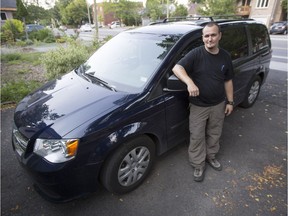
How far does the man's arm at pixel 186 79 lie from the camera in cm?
213

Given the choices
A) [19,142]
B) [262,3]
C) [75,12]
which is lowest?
[19,142]

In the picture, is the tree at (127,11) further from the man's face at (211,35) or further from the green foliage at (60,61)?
the man's face at (211,35)

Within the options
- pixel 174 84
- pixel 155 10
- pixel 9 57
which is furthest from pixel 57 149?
pixel 155 10

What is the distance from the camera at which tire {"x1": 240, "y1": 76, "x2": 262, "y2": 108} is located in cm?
420

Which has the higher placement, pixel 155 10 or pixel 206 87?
pixel 155 10

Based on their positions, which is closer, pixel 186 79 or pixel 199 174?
pixel 186 79

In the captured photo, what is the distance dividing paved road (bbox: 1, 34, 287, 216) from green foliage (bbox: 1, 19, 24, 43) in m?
17.6

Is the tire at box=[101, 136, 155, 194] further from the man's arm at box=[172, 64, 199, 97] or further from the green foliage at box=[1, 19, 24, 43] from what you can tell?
the green foliage at box=[1, 19, 24, 43]

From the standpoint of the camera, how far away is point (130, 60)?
2.77 meters

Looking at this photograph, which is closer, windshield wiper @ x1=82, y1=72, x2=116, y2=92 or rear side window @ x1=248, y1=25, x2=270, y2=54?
windshield wiper @ x1=82, y1=72, x2=116, y2=92

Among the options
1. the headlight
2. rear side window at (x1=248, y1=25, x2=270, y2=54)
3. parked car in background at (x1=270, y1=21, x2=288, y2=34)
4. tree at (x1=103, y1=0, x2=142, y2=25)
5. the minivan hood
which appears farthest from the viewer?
tree at (x1=103, y1=0, x2=142, y2=25)

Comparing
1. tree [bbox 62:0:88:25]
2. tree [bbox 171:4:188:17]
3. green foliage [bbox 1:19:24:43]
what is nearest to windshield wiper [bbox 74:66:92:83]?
green foliage [bbox 1:19:24:43]

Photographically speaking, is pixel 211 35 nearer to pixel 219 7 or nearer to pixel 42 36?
pixel 42 36

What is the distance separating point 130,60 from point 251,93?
290 centimetres
